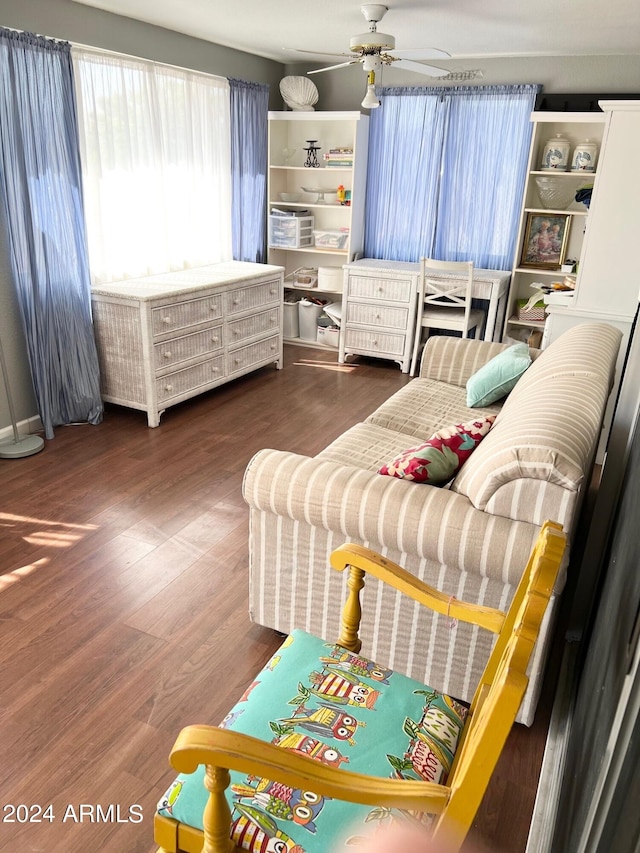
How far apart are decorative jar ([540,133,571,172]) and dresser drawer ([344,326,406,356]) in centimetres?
167

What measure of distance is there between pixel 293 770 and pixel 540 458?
38.1 inches

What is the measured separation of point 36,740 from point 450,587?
122 centimetres

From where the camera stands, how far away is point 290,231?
5586 mm

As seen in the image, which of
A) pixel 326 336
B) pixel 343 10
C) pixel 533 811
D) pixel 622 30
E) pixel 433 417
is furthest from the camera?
pixel 326 336

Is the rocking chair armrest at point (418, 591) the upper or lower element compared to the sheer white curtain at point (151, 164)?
lower

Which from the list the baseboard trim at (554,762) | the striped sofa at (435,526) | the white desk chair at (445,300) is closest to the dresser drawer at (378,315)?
the white desk chair at (445,300)

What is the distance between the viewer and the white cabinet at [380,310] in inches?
201

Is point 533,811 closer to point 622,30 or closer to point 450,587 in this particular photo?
point 450,587

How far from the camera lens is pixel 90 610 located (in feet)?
7.61

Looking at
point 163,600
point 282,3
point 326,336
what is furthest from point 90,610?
point 326,336

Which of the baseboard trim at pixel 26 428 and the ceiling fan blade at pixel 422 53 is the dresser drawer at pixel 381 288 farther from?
the baseboard trim at pixel 26 428

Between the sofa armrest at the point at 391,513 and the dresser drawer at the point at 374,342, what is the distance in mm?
3411

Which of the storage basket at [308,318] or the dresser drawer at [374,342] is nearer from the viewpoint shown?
the dresser drawer at [374,342]

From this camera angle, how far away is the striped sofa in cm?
166
